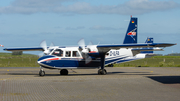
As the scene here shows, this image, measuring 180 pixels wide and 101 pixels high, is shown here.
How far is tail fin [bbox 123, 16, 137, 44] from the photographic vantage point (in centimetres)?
2942

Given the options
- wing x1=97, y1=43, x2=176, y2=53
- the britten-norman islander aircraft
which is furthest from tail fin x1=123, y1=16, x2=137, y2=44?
wing x1=97, y1=43, x2=176, y2=53

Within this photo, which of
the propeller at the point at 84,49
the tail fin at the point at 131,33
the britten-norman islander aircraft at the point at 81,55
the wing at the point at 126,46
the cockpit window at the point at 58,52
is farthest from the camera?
the tail fin at the point at 131,33

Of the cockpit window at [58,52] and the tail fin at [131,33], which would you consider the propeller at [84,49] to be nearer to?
the cockpit window at [58,52]

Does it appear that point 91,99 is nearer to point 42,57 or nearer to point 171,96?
point 171,96

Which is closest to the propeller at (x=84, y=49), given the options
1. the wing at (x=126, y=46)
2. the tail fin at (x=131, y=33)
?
the wing at (x=126, y=46)

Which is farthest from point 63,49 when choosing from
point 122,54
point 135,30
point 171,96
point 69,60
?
point 171,96

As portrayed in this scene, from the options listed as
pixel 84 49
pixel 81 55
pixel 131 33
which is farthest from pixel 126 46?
pixel 131 33

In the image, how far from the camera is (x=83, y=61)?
984 inches

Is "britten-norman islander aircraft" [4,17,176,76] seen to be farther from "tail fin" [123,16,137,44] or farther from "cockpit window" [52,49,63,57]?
"tail fin" [123,16,137,44]

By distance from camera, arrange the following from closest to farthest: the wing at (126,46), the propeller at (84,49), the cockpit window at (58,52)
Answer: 1. the wing at (126,46)
2. the cockpit window at (58,52)
3. the propeller at (84,49)

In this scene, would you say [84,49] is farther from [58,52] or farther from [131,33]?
[131,33]

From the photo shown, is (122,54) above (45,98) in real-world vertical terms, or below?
above

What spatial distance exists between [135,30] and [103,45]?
7.17m

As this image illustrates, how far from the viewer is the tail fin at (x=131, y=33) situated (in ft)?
96.5
